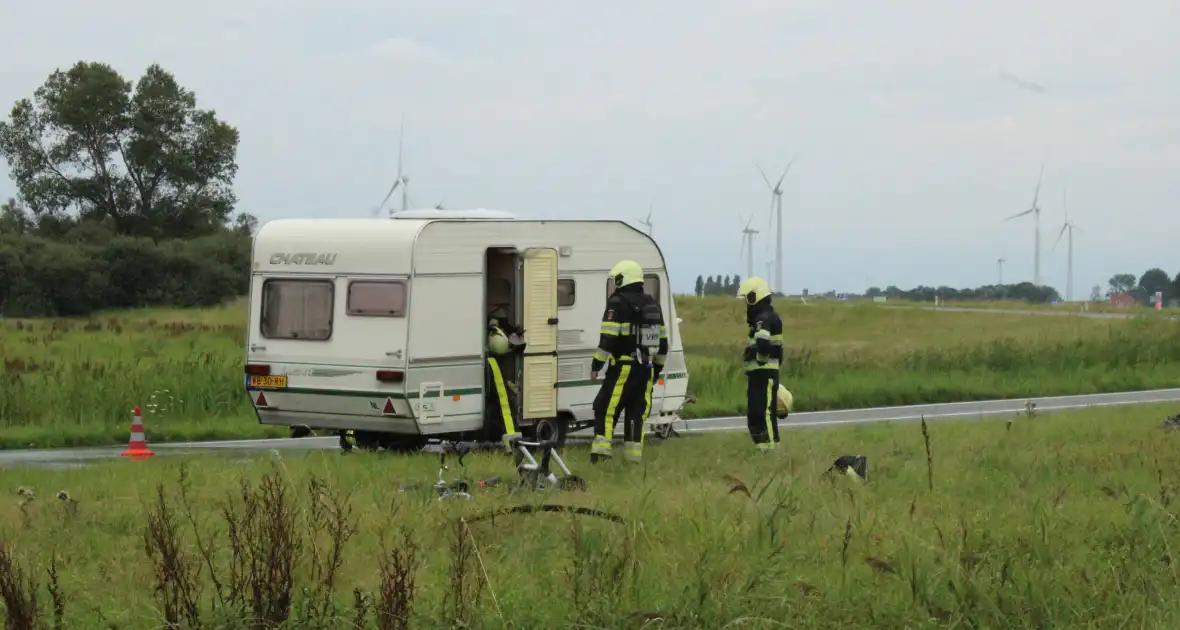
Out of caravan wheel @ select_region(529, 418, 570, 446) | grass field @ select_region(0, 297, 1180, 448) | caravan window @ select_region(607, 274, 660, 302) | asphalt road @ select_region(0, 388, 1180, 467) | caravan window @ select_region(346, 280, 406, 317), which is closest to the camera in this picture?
caravan window @ select_region(346, 280, 406, 317)

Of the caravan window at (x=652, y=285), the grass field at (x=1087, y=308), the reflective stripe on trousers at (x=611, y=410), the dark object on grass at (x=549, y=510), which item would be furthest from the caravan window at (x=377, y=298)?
the grass field at (x=1087, y=308)

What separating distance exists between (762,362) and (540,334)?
239 cm

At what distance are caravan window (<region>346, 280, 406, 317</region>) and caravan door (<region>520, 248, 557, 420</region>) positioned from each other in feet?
5.28

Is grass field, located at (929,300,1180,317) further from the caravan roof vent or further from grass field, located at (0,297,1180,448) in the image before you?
the caravan roof vent

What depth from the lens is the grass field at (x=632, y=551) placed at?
25.5 feet

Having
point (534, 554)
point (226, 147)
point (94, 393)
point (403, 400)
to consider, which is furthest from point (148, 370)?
point (226, 147)

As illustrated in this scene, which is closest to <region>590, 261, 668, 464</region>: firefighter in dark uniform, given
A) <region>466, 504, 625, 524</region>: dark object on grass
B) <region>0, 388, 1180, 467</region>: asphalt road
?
<region>0, 388, 1180, 467</region>: asphalt road

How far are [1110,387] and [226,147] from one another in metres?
51.6

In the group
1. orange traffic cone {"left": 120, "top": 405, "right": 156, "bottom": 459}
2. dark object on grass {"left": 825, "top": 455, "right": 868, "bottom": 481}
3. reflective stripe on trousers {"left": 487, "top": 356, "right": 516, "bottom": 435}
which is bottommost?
orange traffic cone {"left": 120, "top": 405, "right": 156, "bottom": 459}

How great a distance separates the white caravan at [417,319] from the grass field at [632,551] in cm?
229

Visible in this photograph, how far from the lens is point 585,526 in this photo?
9.67 metres

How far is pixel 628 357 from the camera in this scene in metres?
15.4

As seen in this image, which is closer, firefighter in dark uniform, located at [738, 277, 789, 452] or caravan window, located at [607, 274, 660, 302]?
firefighter in dark uniform, located at [738, 277, 789, 452]

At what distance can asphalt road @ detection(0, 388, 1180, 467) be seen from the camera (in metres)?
17.2
